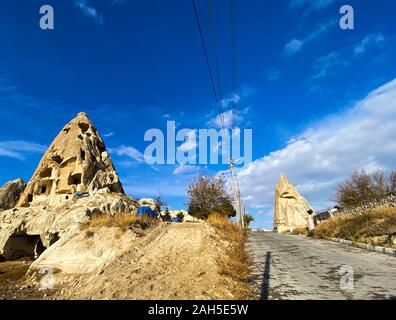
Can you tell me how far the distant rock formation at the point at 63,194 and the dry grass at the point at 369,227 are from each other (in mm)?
18409

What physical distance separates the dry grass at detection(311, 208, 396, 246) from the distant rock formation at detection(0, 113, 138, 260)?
18409 mm

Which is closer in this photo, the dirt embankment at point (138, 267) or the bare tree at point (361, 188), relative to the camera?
the dirt embankment at point (138, 267)

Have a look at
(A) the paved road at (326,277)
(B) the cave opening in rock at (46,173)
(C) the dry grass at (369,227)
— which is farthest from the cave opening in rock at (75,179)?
(A) the paved road at (326,277)

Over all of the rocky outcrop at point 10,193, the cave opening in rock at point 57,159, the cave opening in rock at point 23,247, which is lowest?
the cave opening in rock at point 23,247

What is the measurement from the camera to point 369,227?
13.9m

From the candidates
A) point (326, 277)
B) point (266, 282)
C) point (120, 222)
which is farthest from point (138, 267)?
point (326, 277)

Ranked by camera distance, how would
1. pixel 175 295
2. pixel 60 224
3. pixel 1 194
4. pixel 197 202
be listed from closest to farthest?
1. pixel 175 295
2. pixel 60 224
3. pixel 197 202
4. pixel 1 194

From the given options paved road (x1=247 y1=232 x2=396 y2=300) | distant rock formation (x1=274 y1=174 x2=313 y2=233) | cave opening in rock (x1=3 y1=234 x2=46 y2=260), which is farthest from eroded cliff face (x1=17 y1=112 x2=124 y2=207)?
paved road (x1=247 y1=232 x2=396 y2=300)

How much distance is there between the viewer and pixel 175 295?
246 inches

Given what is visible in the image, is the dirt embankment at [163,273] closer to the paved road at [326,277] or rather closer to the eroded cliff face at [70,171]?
the paved road at [326,277]

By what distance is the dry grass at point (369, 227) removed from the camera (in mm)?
12386
